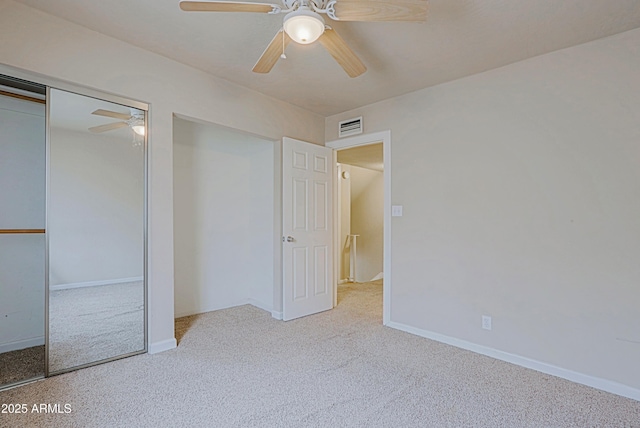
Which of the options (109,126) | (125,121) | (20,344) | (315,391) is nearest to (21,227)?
(20,344)

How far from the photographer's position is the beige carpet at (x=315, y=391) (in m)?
1.83

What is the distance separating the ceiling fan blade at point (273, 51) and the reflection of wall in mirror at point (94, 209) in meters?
1.30

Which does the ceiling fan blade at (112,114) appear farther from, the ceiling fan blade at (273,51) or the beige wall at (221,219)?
the ceiling fan blade at (273,51)

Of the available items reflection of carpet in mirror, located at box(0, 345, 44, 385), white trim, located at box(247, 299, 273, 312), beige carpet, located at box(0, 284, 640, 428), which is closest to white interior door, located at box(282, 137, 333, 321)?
white trim, located at box(247, 299, 273, 312)

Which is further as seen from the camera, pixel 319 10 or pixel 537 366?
pixel 537 366

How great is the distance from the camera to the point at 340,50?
2027 mm

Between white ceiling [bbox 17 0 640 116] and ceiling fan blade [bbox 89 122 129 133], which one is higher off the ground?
white ceiling [bbox 17 0 640 116]

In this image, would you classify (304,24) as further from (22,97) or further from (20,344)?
(20,344)

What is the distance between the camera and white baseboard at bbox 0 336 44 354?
103 inches

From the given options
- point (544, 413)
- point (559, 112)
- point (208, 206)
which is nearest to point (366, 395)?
point (544, 413)

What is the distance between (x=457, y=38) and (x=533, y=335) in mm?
2377

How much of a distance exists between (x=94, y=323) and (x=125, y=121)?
167 centimetres

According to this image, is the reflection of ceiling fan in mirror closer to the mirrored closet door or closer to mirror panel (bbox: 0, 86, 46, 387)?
the mirrored closet door

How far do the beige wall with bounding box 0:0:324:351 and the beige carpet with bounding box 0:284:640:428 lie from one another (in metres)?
0.54
